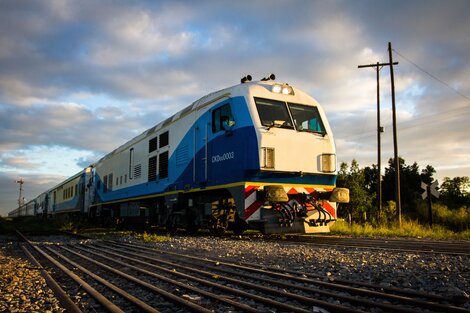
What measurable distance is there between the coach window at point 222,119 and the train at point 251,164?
0.02 m

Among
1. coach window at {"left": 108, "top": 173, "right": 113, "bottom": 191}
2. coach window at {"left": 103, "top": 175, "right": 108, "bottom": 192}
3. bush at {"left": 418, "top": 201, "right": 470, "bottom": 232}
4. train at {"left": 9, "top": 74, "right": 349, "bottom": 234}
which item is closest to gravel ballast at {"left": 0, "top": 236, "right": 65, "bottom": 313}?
train at {"left": 9, "top": 74, "right": 349, "bottom": 234}

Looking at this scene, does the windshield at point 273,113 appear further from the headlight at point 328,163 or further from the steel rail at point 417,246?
the steel rail at point 417,246

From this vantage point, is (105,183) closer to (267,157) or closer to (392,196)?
(267,157)

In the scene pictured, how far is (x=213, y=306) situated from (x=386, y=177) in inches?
1909

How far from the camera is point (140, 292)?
13.5ft

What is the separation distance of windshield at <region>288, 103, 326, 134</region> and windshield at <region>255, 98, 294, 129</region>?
0.21 meters

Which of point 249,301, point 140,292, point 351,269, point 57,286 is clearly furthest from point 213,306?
point 351,269

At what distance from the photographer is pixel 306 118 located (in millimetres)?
10219

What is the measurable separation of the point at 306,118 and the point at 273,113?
1.05 m

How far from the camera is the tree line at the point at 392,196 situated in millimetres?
19031

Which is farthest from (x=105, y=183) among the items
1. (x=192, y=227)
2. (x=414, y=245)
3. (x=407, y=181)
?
(x=407, y=181)

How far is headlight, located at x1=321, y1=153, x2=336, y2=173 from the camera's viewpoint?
32.6ft

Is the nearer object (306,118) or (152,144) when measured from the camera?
(306,118)

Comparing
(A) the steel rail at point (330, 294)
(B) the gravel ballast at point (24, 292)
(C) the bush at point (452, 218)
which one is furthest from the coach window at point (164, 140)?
(C) the bush at point (452, 218)
